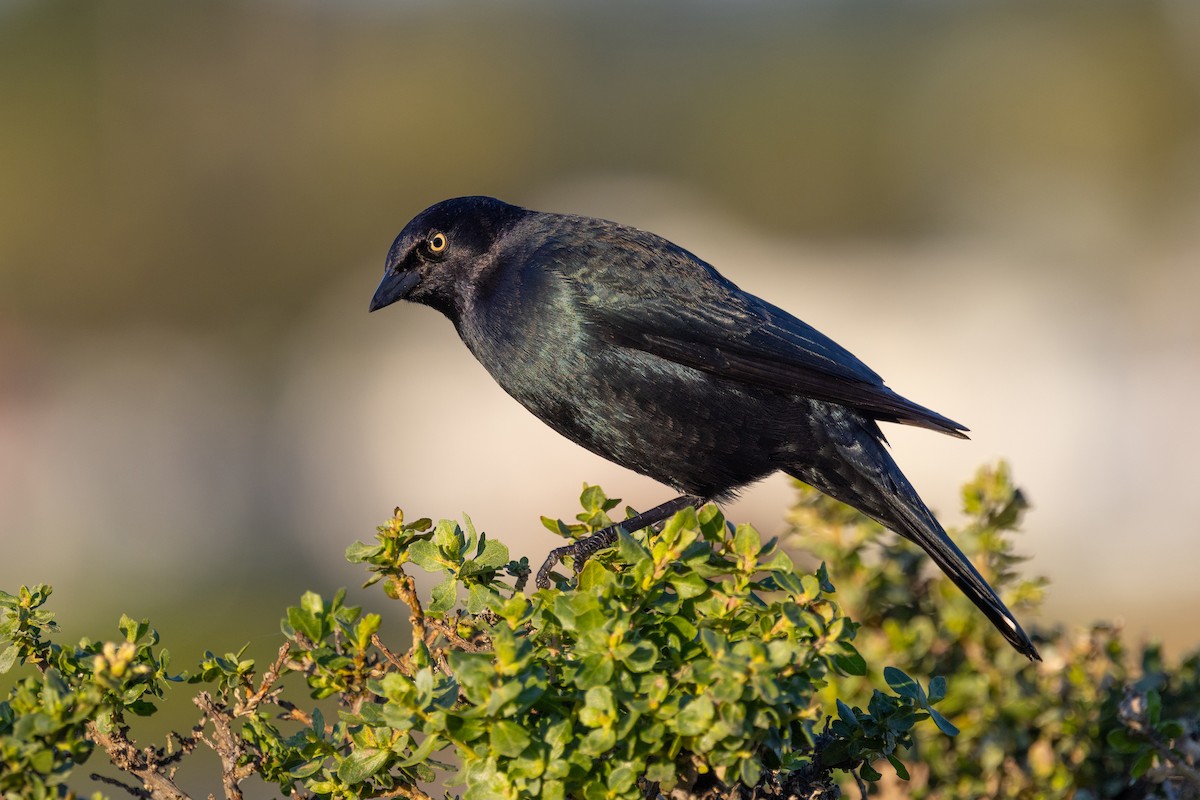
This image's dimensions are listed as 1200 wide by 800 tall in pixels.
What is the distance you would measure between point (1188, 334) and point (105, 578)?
41.8 ft

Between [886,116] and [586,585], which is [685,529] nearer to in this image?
[586,585]

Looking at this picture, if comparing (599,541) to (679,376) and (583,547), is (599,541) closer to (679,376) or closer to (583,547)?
(583,547)

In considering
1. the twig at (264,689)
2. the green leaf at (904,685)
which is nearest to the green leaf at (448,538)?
the twig at (264,689)

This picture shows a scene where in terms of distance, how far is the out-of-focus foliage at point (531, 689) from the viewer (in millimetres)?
2049

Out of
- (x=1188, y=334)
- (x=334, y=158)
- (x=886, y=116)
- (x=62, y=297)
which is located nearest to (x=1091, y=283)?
(x=1188, y=334)

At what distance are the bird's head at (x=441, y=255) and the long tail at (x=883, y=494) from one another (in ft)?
4.25

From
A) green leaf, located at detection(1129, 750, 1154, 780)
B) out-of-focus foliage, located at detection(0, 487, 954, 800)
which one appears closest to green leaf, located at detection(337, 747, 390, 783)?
out-of-focus foliage, located at detection(0, 487, 954, 800)

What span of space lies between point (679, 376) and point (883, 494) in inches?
29.1

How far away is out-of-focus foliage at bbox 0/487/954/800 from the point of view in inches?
Result: 80.7

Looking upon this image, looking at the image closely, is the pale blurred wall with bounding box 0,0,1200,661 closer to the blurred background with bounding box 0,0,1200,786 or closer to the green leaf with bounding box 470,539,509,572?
the blurred background with bounding box 0,0,1200,786

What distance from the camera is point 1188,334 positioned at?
1600 cm

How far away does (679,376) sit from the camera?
163 inches

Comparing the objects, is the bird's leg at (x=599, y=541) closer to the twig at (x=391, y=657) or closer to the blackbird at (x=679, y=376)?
the blackbird at (x=679, y=376)

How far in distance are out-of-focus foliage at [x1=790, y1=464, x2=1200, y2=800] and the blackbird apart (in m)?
0.14
